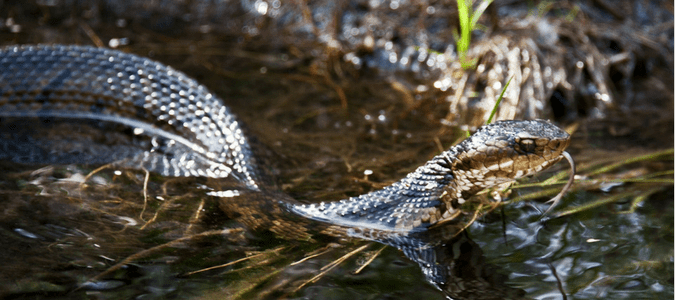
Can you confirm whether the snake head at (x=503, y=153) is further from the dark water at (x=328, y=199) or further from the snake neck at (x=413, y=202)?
the dark water at (x=328, y=199)

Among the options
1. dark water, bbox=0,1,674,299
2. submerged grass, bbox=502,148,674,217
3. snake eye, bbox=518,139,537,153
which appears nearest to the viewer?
dark water, bbox=0,1,674,299

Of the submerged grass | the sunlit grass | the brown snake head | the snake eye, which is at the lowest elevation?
the submerged grass

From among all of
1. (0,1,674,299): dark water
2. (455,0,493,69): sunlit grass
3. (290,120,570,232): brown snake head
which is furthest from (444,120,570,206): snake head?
(455,0,493,69): sunlit grass

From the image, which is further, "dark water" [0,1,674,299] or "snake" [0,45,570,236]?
"snake" [0,45,570,236]

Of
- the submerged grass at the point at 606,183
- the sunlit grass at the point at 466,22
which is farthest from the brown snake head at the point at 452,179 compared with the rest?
the sunlit grass at the point at 466,22

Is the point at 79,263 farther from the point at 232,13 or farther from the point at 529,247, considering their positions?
the point at 232,13

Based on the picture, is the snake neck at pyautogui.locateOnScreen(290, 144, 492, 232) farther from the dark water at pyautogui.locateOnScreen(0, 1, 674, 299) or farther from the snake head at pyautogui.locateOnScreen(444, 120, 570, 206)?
the dark water at pyautogui.locateOnScreen(0, 1, 674, 299)

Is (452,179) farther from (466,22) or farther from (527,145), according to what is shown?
(466,22)

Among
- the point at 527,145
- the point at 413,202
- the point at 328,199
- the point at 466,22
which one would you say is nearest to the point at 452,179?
the point at 413,202

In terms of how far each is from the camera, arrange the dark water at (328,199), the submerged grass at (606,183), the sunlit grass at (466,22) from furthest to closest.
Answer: the sunlit grass at (466,22)
the submerged grass at (606,183)
the dark water at (328,199)
